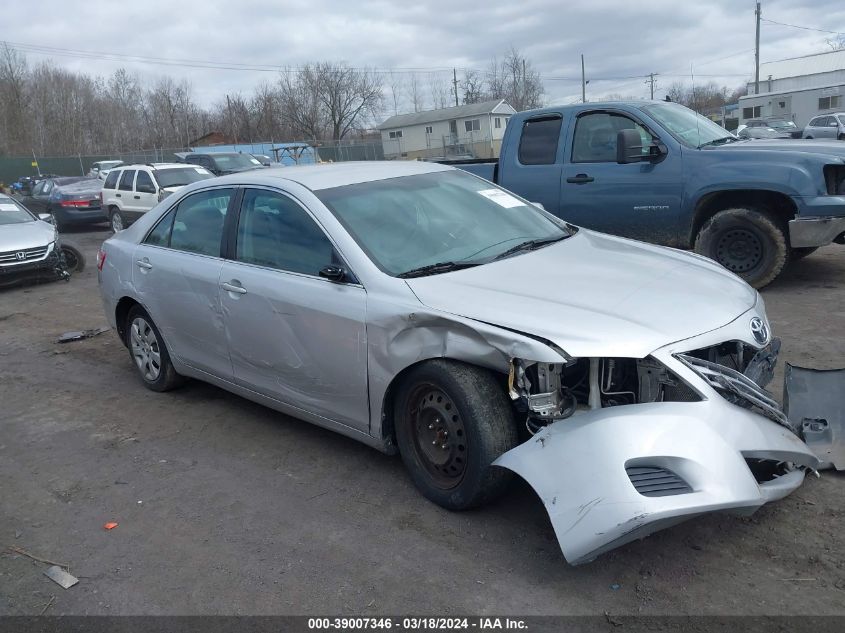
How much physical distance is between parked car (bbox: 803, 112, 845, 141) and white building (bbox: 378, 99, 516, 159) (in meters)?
30.0

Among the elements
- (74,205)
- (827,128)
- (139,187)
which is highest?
(827,128)

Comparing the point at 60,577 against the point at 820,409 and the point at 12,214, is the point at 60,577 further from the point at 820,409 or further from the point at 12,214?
the point at 12,214

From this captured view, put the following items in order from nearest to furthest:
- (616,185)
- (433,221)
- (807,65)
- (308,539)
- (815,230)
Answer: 1. (308,539)
2. (433,221)
3. (815,230)
4. (616,185)
5. (807,65)

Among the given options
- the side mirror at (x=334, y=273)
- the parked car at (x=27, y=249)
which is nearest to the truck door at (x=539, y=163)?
the side mirror at (x=334, y=273)

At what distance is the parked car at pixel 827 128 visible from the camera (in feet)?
78.4

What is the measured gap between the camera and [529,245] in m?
4.25

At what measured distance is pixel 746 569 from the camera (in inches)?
115

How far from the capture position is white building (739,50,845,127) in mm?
41062

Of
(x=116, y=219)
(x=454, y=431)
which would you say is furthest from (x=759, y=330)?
(x=116, y=219)

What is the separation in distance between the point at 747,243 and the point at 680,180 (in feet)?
2.93

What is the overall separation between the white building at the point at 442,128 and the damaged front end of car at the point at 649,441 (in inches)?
2022

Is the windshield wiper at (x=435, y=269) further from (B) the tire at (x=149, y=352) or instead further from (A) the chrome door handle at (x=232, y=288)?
(B) the tire at (x=149, y=352)

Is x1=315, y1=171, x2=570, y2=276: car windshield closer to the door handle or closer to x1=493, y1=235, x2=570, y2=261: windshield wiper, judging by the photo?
x1=493, y1=235, x2=570, y2=261: windshield wiper

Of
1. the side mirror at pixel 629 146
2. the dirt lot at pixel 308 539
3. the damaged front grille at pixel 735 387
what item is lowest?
the dirt lot at pixel 308 539
